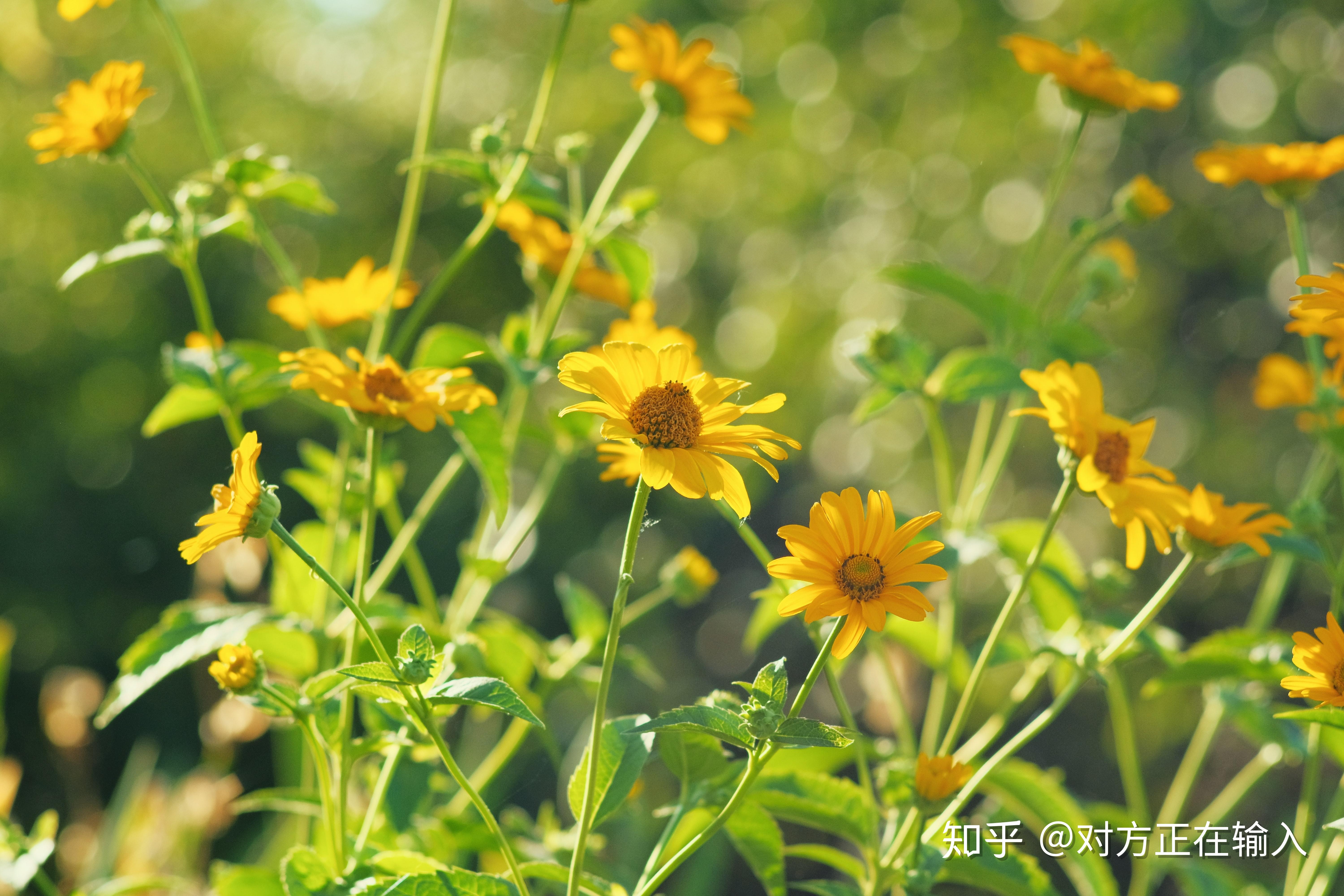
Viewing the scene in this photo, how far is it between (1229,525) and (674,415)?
12.9 inches

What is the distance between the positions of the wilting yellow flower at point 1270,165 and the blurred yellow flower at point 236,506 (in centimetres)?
73

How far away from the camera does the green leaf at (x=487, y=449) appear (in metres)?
Answer: 0.65

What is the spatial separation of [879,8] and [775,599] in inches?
96.5

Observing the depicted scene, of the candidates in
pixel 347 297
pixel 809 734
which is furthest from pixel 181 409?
pixel 809 734

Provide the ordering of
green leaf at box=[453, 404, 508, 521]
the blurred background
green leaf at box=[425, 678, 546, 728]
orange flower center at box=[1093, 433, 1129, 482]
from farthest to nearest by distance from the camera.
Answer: the blurred background
green leaf at box=[453, 404, 508, 521]
orange flower center at box=[1093, 433, 1129, 482]
green leaf at box=[425, 678, 546, 728]

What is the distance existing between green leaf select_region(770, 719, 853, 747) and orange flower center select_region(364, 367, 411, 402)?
0.27 meters

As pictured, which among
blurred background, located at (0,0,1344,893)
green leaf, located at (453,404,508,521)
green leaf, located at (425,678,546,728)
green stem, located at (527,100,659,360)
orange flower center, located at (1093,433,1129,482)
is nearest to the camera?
green leaf, located at (425,678,546,728)

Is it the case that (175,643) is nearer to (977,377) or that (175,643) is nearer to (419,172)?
(419,172)

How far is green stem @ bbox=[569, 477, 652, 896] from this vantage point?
1.49 ft

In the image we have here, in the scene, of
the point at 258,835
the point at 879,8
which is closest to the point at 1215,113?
the point at 879,8

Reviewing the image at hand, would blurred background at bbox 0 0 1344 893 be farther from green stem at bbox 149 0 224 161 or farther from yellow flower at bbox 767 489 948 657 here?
yellow flower at bbox 767 489 948 657

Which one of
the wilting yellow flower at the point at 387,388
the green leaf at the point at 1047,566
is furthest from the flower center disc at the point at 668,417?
the green leaf at the point at 1047,566

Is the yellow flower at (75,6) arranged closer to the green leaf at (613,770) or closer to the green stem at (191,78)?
the green stem at (191,78)

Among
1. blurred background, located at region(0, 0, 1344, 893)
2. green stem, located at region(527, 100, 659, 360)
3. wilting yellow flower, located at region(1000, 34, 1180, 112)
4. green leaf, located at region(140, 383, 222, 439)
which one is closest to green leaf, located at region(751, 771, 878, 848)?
green stem, located at region(527, 100, 659, 360)
